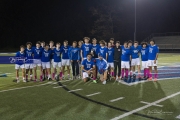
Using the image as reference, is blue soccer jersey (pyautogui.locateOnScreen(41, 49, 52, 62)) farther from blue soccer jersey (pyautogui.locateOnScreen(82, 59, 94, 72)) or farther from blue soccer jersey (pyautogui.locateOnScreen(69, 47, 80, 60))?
blue soccer jersey (pyautogui.locateOnScreen(82, 59, 94, 72))

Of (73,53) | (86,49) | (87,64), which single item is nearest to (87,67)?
(87,64)

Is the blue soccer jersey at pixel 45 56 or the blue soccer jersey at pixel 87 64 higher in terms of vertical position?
the blue soccer jersey at pixel 45 56

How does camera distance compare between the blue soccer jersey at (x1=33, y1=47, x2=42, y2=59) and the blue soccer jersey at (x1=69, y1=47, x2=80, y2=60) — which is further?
the blue soccer jersey at (x1=69, y1=47, x2=80, y2=60)

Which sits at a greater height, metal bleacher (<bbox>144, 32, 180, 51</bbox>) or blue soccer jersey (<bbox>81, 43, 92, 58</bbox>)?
metal bleacher (<bbox>144, 32, 180, 51</bbox>)

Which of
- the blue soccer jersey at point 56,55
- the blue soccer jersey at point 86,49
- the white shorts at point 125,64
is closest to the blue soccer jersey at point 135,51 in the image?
the white shorts at point 125,64

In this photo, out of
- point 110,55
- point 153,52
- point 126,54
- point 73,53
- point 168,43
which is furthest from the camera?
point 168,43

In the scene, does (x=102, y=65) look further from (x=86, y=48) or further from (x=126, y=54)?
(x=126, y=54)

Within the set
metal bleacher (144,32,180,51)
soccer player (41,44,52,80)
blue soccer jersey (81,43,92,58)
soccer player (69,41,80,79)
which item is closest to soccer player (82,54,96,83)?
blue soccer jersey (81,43,92,58)

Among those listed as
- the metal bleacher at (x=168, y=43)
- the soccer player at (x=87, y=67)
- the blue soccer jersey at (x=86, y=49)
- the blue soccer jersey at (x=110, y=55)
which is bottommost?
the soccer player at (x=87, y=67)

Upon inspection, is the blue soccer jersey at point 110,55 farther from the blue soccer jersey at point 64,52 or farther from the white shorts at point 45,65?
the white shorts at point 45,65

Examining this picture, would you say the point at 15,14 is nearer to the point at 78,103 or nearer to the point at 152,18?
the point at 152,18

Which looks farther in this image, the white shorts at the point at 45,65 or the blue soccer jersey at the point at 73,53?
the blue soccer jersey at the point at 73,53

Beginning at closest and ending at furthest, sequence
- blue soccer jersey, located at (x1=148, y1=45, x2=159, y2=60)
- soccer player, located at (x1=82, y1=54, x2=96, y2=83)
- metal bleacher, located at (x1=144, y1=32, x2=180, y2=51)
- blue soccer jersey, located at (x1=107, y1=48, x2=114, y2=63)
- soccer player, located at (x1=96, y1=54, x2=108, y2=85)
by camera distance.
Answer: soccer player, located at (x1=96, y1=54, x2=108, y2=85) < soccer player, located at (x1=82, y1=54, x2=96, y2=83) < blue soccer jersey, located at (x1=148, y1=45, x2=159, y2=60) < blue soccer jersey, located at (x1=107, y1=48, x2=114, y2=63) < metal bleacher, located at (x1=144, y1=32, x2=180, y2=51)

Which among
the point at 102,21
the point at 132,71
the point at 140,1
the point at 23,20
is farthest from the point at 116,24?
the point at 132,71
